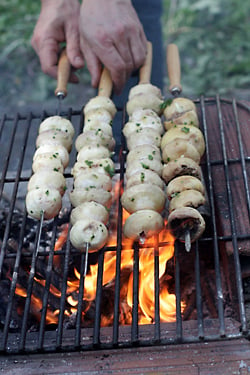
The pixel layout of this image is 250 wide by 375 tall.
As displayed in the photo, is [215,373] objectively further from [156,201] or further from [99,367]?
[156,201]

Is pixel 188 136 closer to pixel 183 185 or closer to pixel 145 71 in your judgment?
pixel 183 185

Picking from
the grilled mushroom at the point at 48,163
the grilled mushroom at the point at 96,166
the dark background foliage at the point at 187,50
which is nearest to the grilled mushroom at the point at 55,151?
the grilled mushroom at the point at 48,163

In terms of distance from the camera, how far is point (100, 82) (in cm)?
350

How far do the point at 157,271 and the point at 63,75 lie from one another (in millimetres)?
2032

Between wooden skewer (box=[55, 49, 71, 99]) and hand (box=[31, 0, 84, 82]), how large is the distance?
64 millimetres

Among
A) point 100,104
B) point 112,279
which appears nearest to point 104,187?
point 112,279

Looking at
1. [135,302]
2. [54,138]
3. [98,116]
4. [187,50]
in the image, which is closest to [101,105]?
[98,116]

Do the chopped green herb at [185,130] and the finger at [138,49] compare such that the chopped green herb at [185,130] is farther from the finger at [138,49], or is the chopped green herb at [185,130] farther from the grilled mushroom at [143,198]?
the finger at [138,49]

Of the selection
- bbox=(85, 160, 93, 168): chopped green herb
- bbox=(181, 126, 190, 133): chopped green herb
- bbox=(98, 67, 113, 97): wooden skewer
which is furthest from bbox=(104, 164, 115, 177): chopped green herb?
bbox=(98, 67, 113, 97): wooden skewer

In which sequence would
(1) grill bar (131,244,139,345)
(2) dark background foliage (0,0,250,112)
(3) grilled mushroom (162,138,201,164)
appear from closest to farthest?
(1) grill bar (131,244,139,345)
(3) grilled mushroom (162,138,201,164)
(2) dark background foliage (0,0,250,112)

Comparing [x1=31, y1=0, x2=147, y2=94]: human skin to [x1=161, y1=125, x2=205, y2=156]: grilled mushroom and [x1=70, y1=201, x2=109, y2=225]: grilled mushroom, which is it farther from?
[x1=70, y1=201, x2=109, y2=225]: grilled mushroom

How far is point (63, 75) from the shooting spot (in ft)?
11.5

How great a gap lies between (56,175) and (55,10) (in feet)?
5.75

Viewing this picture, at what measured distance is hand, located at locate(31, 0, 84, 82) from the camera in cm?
354
